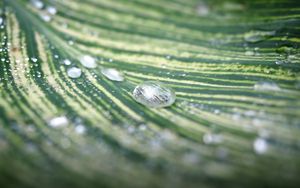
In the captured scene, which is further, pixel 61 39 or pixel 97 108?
pixel 61 39

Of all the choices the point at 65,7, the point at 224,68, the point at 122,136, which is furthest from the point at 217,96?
the point at 65,7

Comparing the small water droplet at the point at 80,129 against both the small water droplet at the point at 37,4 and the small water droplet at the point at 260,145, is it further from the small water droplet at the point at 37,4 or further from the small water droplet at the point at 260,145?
the small water droplet at the point at 37,4

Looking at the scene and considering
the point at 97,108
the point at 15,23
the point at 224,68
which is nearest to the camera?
the point at 97,108

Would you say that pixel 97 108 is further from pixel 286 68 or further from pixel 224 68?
pixel 286 68

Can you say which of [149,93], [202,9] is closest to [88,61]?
[149,93]

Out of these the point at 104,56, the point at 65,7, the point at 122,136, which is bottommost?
→ the point at 122,136

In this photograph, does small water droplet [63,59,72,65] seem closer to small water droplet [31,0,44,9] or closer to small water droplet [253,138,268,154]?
small water droplet [31,0,44,9]

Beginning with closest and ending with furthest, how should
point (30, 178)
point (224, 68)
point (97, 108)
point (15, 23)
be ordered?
1. point (30, 178)
2. point (97, 108)
3. point (224, 68)
4. point (15, 23)
